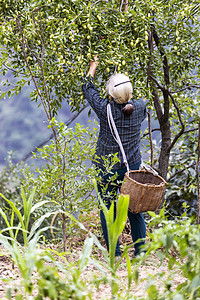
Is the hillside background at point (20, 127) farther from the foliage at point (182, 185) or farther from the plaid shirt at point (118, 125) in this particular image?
the plaid shirt at point (118, 125)

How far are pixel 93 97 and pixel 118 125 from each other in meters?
0.24

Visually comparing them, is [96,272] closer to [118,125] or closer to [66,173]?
Result: [66,173]

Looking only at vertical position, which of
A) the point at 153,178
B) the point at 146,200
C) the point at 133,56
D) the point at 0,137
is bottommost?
the point at 146,200

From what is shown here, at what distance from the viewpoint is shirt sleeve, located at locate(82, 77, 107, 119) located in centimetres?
256

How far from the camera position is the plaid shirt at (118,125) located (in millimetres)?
2539

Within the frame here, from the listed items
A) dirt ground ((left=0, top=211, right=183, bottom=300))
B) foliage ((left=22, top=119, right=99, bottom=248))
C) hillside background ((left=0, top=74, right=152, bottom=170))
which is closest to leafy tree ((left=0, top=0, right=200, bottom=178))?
foliage ((left=22, top=119, right=99, bottom=248))

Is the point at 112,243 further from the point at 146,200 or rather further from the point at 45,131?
the point at 45,131

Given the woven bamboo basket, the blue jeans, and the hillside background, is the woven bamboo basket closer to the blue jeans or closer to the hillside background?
the blue jeans

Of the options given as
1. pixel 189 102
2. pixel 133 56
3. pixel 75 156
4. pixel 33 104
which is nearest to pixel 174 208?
pixel 189 102

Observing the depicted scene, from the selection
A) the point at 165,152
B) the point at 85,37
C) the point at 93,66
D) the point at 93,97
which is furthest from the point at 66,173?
the point at 165,152

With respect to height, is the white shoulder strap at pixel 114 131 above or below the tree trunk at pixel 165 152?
below

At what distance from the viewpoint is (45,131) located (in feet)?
16.3

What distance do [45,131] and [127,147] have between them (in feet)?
8.28

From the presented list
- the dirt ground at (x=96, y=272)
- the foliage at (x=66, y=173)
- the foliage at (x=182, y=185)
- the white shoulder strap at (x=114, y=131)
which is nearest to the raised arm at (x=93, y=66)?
the white shoulder strap at (x=114, y=131)
